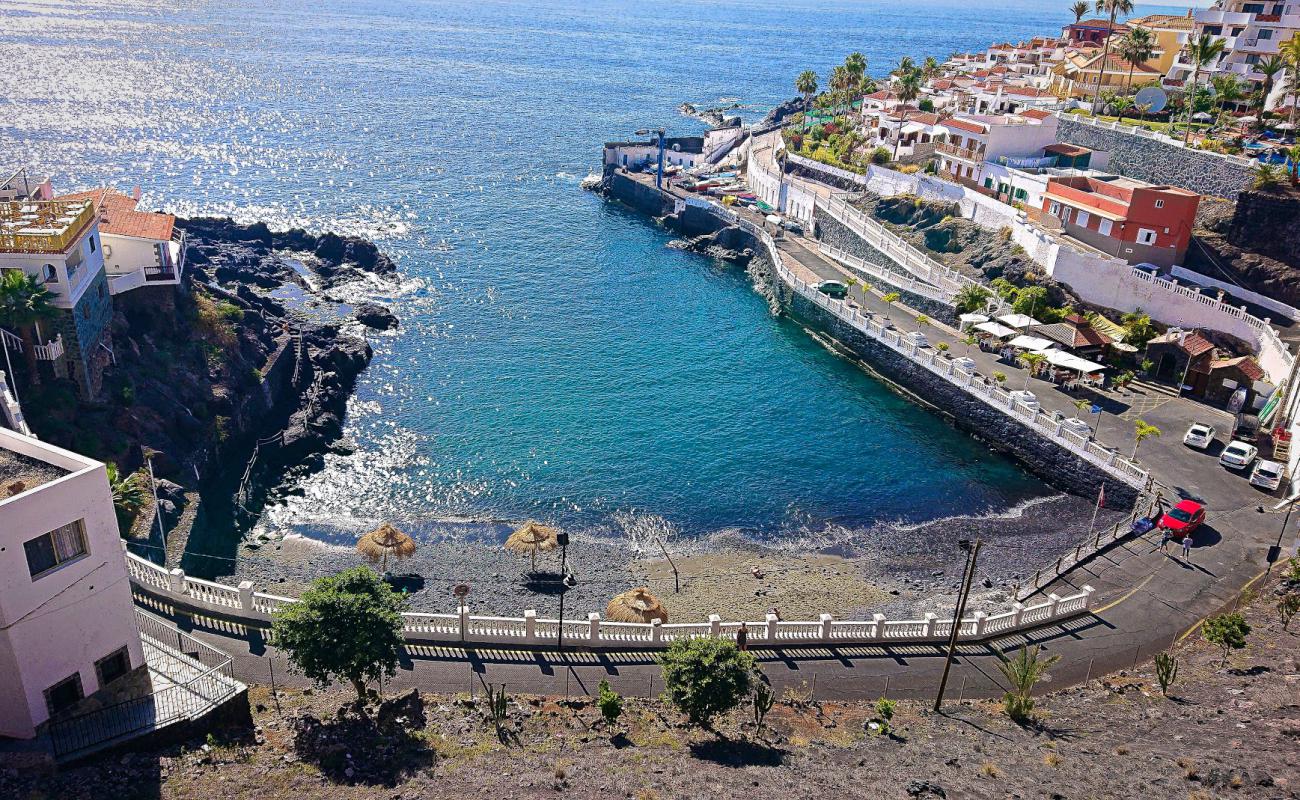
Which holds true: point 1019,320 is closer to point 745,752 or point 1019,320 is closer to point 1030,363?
point 1030,363

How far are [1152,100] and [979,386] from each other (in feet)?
150

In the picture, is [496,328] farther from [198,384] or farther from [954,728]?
[954,728]

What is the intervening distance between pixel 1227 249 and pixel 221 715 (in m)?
59.9

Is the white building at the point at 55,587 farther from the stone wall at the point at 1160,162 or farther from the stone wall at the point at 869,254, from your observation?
the stone wall at the point at 1160,162

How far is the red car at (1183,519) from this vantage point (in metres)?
37.4

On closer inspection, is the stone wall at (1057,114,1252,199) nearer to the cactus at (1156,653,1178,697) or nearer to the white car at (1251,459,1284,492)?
the white car at (1251,459,1284,492)

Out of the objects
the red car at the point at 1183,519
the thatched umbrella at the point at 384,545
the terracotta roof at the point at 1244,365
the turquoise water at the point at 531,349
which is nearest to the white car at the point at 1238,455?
the red car at the point at 1183,519

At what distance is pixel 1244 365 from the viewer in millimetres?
48562

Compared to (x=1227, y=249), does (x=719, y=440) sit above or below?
below

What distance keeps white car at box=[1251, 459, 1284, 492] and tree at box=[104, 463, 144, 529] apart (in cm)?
4539

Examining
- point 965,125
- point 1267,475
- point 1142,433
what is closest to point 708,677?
point 1142,433

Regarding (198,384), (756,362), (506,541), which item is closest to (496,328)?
(756,362)

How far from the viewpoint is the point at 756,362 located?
203ft

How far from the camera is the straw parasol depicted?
32625 mm
